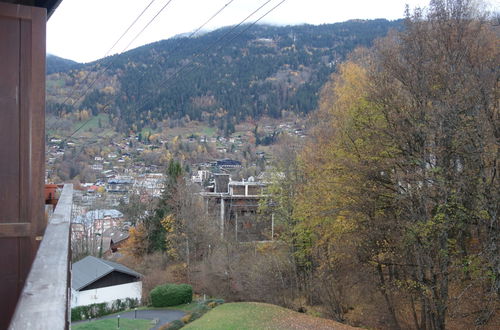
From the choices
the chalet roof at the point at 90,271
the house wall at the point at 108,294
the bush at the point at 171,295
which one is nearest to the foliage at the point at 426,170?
the bush at the point at 171,295

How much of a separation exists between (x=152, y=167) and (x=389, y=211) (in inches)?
3366

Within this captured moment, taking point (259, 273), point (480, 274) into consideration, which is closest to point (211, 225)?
point (259, 273)

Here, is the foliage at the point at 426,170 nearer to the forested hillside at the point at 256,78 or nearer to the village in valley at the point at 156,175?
the village in valley at the point at 156,175

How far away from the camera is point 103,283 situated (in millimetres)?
33125

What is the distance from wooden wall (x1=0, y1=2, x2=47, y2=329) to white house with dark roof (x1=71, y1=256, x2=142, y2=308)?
103 feet

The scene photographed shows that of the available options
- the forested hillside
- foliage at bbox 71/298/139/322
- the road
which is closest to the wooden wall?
the road

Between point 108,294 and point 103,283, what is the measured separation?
1032 millimetres

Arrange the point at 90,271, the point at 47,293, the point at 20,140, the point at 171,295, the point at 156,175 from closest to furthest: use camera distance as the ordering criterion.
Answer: the point at 47,293, the point at 20,140, the point at 171,295, the point at 90,271, the point at 156,175

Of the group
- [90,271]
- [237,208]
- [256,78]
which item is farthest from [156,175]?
[256,78]

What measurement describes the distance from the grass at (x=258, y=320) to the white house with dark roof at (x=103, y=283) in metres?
13.1

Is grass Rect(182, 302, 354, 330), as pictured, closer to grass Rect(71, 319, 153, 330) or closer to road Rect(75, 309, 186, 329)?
grass Rect(71, 319, 153, 330)

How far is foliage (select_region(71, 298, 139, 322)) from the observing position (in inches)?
1200

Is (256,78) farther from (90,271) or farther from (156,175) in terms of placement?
(90,271)

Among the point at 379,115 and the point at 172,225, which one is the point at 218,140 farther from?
the point at 379,115
